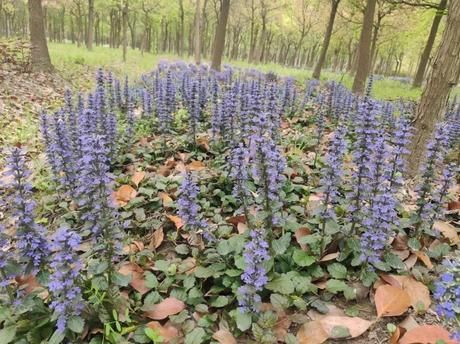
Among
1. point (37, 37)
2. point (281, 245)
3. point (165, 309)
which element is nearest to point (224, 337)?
point (165, 309)

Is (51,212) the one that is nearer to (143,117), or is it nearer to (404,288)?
(143,117)

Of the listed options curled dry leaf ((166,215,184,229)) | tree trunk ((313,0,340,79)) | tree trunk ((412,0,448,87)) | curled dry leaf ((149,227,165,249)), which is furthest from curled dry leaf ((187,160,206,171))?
tree trunk ((313,0,340,79))

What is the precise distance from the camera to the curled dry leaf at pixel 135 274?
3562 millimetres

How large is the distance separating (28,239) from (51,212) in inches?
88.8

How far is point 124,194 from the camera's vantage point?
5.09 m

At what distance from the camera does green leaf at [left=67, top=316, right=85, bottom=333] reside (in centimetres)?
279

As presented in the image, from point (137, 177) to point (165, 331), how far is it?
2750 mm

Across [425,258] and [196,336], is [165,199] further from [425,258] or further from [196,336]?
[425,258]

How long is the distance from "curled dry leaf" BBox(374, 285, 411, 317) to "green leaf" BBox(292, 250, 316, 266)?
0.62 meters

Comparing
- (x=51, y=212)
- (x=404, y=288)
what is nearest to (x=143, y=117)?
(x=51, y=212)

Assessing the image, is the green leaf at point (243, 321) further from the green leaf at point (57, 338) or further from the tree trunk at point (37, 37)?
the tree trunk at point (37, 37)

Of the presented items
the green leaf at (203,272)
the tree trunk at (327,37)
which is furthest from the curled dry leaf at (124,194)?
the tree trunk at (327,37)

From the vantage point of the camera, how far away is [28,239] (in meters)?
3.01

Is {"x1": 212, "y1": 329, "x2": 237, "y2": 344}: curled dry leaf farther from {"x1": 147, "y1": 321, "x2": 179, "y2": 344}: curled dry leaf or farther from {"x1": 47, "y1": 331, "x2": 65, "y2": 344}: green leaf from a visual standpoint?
{"x1": 47, "y1": 331, "x2": 65, "y2": 344}: green leaf
